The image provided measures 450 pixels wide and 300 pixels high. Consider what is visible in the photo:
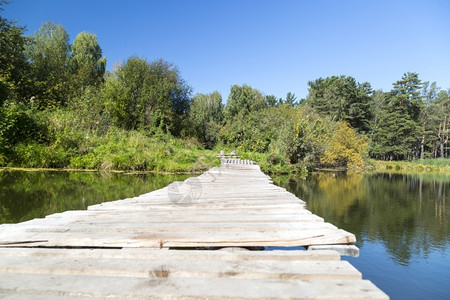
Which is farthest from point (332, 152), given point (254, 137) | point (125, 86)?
point (125, 86)

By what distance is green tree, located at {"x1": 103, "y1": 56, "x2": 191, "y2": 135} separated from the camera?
21.3m

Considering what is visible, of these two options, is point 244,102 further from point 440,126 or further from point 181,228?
point 181,228

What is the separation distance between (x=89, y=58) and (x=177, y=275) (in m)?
34.6

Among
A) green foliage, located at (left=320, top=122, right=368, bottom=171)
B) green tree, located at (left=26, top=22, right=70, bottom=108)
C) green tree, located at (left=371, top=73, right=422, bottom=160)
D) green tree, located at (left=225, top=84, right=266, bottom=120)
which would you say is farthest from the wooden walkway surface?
green tree, located at (left=371, top=73, right=422, bottom=160)

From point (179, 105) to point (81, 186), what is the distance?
18.0 m

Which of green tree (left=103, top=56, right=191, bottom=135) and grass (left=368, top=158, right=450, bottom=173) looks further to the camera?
grass (left=368, top=158, right=450, bottom=173)

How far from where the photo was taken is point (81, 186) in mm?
8719

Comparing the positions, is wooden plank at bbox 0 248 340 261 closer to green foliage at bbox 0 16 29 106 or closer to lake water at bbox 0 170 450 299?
lake water at bbox 0 170 450 299

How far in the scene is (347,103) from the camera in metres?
44.0

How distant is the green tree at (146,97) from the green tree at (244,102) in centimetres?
1460

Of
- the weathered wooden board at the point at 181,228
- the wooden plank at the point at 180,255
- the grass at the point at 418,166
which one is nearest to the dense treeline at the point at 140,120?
the grass at the point at 418,166

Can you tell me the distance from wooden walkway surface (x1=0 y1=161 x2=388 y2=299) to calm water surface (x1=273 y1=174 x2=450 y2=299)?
3.24 metres

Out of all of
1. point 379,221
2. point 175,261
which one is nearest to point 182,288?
point 175,261

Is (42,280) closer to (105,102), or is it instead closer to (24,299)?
(24,299)
